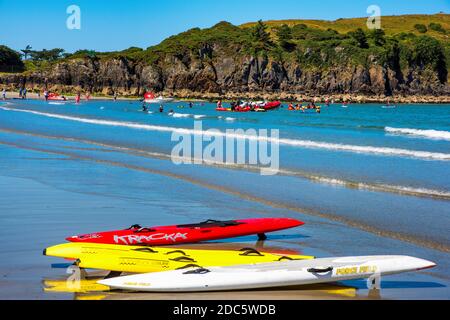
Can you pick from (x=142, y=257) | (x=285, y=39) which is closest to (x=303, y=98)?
(x=285, y=39)

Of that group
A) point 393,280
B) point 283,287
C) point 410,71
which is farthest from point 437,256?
point 410,71

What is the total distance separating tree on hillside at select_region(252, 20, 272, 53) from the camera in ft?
491

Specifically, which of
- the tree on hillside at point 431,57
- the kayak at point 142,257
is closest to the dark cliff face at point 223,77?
the tree on hillside at point 431,57

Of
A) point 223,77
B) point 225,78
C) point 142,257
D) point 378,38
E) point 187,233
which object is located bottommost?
point 187,233

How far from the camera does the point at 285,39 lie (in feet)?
516

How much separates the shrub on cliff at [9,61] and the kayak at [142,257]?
15642 cm

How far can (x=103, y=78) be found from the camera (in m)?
145

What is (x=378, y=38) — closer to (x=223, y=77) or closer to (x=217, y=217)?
(x=223, y=77)

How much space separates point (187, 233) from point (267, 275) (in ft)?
9.10

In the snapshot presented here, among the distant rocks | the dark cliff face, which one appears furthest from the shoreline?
the dark cliff face

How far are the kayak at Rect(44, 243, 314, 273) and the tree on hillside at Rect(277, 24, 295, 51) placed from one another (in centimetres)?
14886

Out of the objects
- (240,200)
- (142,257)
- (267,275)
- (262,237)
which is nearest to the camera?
(267,275)

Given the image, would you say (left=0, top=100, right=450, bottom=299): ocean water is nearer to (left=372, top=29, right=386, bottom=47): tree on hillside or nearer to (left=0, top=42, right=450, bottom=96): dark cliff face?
(left=0, top=42, right=450, bottom=96): dark cliff face
